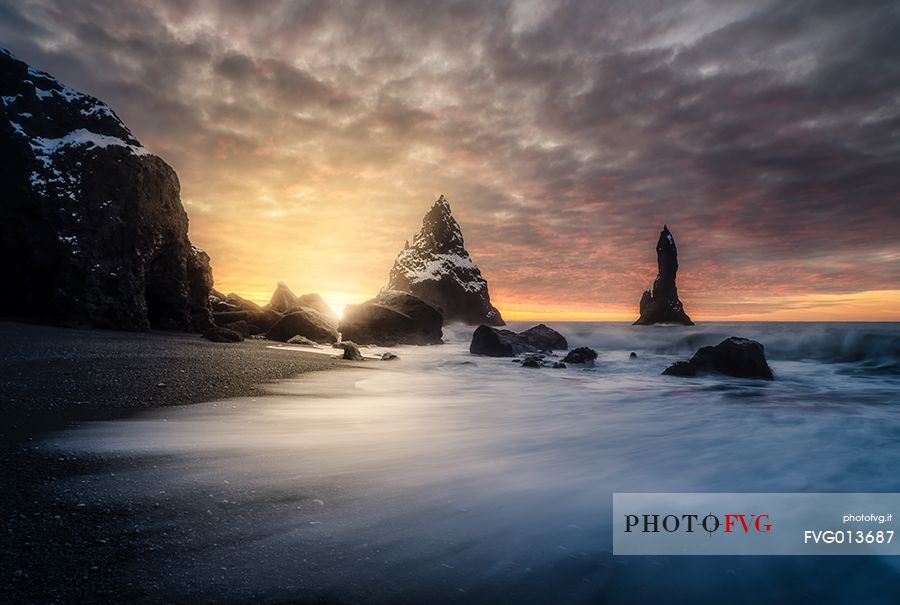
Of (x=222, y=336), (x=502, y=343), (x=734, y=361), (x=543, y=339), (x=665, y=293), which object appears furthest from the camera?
(x=665, y=293)

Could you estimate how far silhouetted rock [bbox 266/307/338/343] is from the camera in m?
22.6

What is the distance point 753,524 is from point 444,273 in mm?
94580

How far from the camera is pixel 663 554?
3365 mm

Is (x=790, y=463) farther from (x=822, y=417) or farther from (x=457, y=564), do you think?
(x=457, y=564)

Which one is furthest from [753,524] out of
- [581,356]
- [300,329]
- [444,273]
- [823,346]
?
[444,273]

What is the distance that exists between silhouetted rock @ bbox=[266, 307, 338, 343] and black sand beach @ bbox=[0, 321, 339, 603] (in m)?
8.47

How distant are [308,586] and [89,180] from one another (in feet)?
65.1

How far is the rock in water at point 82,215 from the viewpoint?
15.0 m

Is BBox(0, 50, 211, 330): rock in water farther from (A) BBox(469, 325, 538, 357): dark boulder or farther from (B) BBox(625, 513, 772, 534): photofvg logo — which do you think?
(B) BBox(625, 513, 772, 534): photofvg logo

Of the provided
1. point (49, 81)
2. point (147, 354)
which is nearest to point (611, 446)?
point (147, 354)

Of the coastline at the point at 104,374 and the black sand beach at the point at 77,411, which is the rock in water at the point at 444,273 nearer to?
the coastline at the point at 104,374

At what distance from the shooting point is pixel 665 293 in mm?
89250

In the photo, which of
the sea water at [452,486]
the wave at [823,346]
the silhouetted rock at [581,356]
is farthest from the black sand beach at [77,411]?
the wave at [823,346]

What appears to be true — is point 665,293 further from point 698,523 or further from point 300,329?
point 698,523
